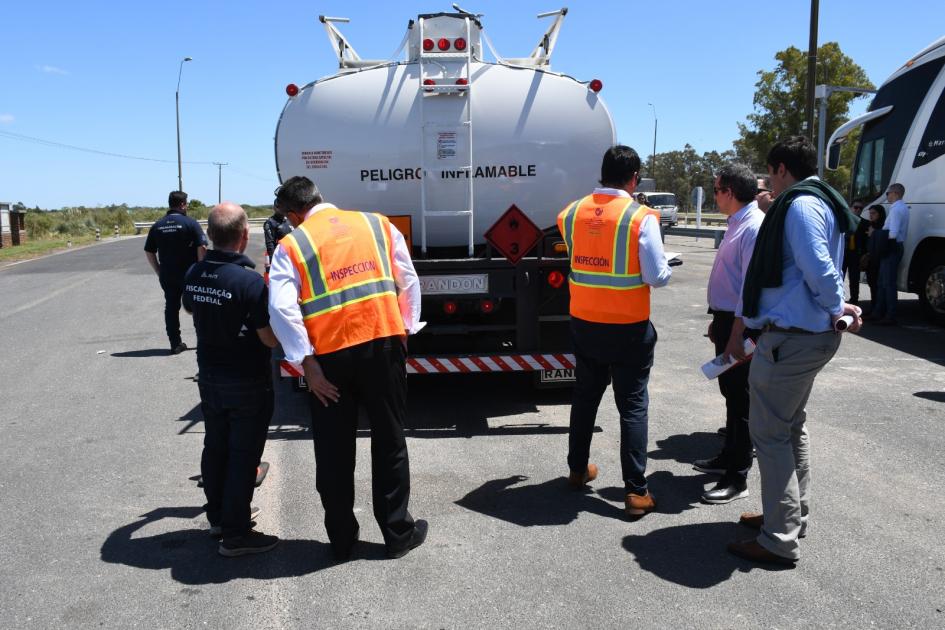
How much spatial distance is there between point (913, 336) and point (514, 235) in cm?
663

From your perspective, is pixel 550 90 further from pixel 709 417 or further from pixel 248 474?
pixel 248 474

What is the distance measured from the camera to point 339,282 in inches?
142

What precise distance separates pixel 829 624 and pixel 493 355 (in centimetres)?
343

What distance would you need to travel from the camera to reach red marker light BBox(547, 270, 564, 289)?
619 cm

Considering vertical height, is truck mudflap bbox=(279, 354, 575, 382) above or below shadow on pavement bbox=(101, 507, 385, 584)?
above

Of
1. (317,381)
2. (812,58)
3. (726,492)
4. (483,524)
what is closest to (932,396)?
(726,492)

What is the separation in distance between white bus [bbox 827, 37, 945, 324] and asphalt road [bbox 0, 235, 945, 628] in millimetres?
3939

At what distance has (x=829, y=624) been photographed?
10.2 feet

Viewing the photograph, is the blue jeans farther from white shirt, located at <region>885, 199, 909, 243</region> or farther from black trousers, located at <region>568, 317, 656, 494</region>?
black trousers, located at <region>568, 317, 656, 494</region>

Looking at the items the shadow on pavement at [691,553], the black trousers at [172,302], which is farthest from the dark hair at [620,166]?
the black trousers at [172,302]

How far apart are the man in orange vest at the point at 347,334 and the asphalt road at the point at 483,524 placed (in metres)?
0.30

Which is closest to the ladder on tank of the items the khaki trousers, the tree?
the khaki trousers

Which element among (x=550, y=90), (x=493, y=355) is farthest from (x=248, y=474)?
(x=550, y=90)

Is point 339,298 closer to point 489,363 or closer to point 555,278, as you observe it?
point 489,363
